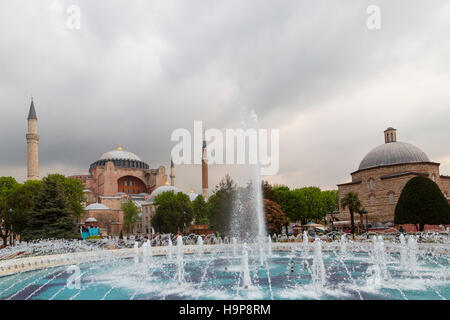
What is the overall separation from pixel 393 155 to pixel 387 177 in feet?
10.2

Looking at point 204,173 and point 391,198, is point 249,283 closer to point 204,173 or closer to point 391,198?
point 391,198

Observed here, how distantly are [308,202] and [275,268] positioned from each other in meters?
31.5

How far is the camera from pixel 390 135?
1560 inches

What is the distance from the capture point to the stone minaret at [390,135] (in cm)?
3966

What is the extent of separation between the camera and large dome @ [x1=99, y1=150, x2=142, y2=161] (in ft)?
236

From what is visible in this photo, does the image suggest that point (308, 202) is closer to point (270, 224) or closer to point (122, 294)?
point (270, 224)

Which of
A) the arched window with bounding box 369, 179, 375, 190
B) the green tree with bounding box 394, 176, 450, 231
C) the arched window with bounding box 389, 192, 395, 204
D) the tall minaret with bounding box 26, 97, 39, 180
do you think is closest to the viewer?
the green tree with bounding box 394, 176, 450, 231

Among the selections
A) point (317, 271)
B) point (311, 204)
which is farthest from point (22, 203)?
point (311, 204)

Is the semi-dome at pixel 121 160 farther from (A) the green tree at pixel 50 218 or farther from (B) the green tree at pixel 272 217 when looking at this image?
(B) the green tree at pixel 272 217

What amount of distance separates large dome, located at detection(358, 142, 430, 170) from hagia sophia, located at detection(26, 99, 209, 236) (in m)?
27.9

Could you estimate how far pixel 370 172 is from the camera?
35750 mm

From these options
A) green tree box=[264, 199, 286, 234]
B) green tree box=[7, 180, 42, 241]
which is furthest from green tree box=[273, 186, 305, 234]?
green tree box=[7, 180, 42, 241]

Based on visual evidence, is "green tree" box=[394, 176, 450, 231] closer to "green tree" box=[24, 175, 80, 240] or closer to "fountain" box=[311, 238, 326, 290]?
"fountain" box=[311, 238, 326, 290]

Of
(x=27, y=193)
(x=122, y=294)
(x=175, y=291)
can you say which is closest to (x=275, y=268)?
(x=175, y=291)
